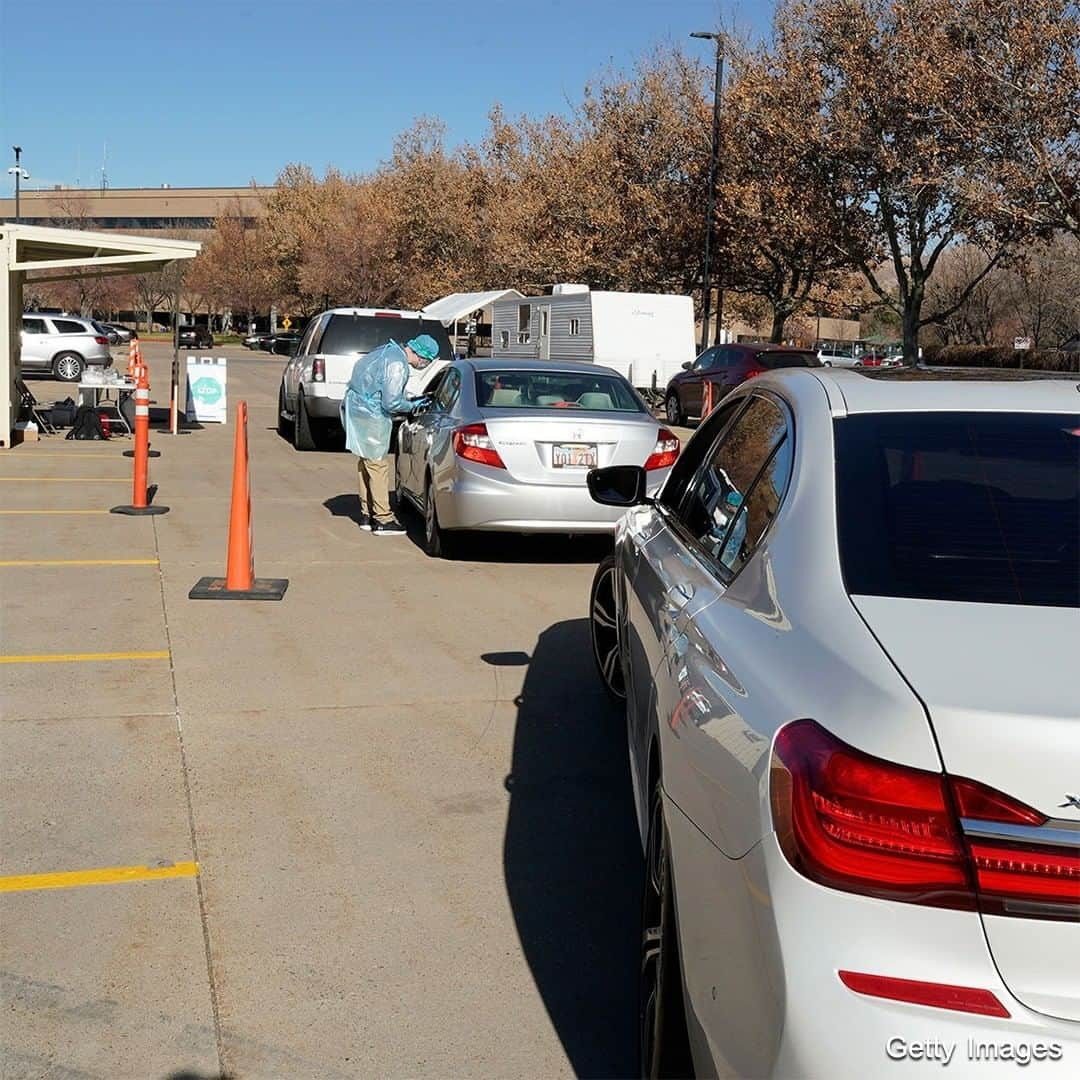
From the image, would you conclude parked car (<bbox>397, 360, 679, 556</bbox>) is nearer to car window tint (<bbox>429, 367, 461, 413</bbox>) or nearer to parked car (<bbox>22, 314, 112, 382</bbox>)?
car window tint (<bbox>429, 367, 461, 413</bbox>)

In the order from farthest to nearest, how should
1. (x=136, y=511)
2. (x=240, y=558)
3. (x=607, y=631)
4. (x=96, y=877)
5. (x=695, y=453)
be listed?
(x=136, y=511), (x=240, y=558), (x=607, y=631), (x=695, y=453), (x=96, y=877)

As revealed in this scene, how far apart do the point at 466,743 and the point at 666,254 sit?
112ft

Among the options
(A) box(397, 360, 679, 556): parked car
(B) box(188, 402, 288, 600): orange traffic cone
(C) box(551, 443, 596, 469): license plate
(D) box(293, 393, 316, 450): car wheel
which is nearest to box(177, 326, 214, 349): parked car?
(D) box(293, 393, 316, 450): car wheel

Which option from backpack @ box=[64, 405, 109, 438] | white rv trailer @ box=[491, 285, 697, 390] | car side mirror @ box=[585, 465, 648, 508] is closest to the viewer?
car side mirror @ box=[585, 465, 648, 508]

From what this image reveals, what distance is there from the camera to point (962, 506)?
304 centimetres

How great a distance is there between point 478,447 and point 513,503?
1.54ft

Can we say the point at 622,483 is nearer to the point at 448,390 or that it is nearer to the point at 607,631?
the point at 607,631

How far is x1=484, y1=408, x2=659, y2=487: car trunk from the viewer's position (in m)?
9.59

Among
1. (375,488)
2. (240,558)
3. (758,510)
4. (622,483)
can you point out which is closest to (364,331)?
A: (375,488)

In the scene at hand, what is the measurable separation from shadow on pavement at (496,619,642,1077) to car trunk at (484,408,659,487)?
289 cm

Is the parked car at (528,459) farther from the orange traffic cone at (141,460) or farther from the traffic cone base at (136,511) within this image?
the traffic cone base at (136,511)

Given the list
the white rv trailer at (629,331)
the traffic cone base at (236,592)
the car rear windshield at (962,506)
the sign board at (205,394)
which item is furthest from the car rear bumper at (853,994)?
the white rv trailer at (629,331)

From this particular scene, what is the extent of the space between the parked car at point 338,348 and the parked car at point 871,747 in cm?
1409

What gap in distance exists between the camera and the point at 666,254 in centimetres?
3844
